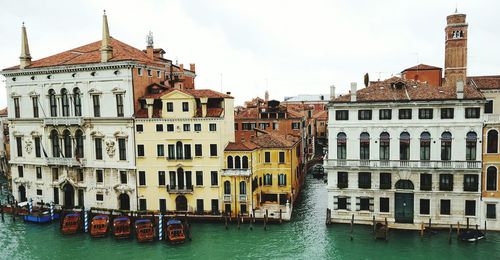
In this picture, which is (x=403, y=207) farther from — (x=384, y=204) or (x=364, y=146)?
(x=364, y=146)

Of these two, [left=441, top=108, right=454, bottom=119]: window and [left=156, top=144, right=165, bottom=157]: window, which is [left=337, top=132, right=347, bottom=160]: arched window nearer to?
[left=441, top=108, right=454, bottom=119]: window

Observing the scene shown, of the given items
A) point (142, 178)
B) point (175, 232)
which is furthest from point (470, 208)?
point (142, 178)

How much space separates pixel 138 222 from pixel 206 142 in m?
8.08

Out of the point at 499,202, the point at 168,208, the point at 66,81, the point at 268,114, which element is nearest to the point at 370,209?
the point at 499,202

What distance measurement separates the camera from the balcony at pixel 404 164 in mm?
30664

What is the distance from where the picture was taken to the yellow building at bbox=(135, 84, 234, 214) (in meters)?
35.1

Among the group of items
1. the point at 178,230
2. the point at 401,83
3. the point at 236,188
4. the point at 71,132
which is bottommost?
the point at 178,230

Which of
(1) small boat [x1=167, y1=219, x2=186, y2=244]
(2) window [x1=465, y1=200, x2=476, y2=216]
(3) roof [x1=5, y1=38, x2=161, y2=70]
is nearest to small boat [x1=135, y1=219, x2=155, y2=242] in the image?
(1) small boat [x1=167, y1=219, x2=186, y2=244]

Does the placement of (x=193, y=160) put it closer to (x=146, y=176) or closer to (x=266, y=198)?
(x=146, y=176)

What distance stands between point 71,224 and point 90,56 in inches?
570

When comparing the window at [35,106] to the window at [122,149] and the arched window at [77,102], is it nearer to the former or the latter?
the arched window at [77,102]

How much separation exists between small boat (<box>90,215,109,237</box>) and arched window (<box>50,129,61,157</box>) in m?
9.76

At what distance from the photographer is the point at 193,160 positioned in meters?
35.7

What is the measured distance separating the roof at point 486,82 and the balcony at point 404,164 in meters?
6.08
